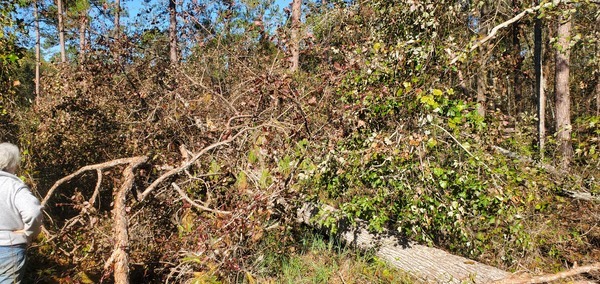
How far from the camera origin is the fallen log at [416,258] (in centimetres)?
382

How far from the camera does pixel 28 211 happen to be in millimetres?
2791

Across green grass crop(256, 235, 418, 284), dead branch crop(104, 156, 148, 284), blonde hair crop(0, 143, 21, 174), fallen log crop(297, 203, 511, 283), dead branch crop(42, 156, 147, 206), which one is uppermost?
blonde hair crop(0, 143, 21, 174)

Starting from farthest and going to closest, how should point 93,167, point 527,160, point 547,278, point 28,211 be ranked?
point 527,160 → point 93,167 → point 547,278 → point 28,211

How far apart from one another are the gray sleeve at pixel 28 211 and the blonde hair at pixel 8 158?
0.24 meters

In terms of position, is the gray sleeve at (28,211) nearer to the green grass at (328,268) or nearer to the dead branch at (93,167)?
the dead branch at (93,167)

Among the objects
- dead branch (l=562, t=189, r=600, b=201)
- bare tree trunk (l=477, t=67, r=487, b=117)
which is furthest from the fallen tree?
bare tree trunk (l=477, t=67, r=487, b=117)

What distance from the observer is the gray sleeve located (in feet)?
9.15

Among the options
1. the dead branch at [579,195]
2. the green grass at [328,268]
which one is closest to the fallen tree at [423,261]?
the green grass at [328,268]

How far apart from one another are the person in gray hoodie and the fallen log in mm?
2730

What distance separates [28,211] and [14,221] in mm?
126

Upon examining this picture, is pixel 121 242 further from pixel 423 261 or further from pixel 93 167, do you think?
pixel 423 261

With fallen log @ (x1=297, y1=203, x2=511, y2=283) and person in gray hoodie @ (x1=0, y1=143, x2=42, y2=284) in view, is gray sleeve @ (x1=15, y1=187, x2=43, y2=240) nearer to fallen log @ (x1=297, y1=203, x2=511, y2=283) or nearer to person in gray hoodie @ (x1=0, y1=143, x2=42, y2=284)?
person in gray hoodie @ (x1=0, y1=143, x2=42, y2=284)

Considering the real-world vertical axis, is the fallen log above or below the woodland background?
below

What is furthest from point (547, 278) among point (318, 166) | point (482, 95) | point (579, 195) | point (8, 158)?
point (482, 95)
